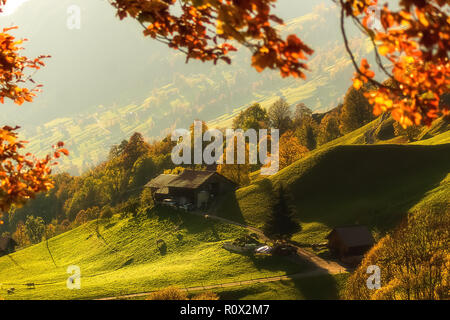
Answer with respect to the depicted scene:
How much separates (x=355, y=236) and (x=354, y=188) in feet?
74.1

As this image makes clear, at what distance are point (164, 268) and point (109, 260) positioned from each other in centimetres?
1842

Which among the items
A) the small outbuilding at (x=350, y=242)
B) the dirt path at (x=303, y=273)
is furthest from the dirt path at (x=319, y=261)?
the small outbuilding at (x=350, y=242)

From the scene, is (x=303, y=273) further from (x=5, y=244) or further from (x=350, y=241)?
(x=5, y=244)

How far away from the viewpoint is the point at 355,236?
50.4 m

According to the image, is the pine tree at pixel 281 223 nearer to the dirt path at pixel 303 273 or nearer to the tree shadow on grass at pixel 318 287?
the dirt path at pixel 303 273

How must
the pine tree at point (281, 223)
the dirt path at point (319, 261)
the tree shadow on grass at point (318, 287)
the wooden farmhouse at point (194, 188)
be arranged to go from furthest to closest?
the wooden farmhouse at point (194, 188) → the pine tree at point (281, 223) → the dirt path at point (319, 261) → the tree shadow on grass at point (318, 287)

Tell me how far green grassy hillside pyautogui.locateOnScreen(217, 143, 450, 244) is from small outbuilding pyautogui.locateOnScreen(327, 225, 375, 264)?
4861mm

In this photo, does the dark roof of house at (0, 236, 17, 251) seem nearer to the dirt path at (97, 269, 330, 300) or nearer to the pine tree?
the dirt path at (97, 269, 330, 300)

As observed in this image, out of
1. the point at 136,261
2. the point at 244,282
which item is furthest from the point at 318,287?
the point at 136,261

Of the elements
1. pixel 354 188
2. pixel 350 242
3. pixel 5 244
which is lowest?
pixel 5 244

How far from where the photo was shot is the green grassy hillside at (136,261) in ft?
158
